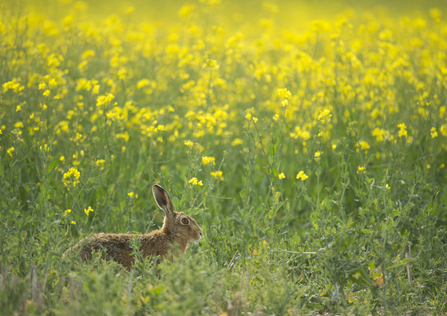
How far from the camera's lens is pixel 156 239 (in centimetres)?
373

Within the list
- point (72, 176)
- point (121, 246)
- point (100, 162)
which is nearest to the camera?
point (121, 246)

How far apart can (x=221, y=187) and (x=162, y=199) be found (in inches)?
55.6

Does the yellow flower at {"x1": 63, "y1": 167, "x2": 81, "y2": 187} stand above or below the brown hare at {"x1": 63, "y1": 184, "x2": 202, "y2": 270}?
above

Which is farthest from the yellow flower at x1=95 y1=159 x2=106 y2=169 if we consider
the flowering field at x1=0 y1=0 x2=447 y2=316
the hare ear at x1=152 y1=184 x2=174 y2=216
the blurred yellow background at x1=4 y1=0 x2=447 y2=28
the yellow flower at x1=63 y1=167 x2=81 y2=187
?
the blurred yellow background at x1=4 y1=0 x2=447 y2=28

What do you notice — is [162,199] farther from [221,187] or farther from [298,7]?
[298,7]

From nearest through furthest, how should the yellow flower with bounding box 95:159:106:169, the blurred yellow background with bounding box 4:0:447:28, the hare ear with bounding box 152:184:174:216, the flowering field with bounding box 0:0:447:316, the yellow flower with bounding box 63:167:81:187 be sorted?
the flowering field with bounding box 0:0:447:316 → the hare ear with bounding box 152:184:174:216 → the yellow flower with bounding box 63:167:81:187 → the yellow flower with bounding box 95:159:106:169 → the blurred yellow background with bounding box 4:0:447:28

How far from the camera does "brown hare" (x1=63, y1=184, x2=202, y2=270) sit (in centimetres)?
342

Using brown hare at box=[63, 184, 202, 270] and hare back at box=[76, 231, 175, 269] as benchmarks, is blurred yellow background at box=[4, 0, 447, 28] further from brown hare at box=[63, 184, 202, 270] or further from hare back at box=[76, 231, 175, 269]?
hare back at box=[76, 231, 175, 269]

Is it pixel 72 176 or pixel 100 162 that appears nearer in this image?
pixel 72 176

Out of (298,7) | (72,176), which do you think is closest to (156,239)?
(72,176)

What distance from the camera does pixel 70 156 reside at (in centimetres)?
489

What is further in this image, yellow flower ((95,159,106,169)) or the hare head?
yellow flower ((95,159,106,169))

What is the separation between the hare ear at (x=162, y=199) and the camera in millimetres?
3666

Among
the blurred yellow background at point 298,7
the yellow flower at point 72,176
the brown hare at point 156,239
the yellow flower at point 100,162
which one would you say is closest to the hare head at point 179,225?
the brown hare at point 156,239
